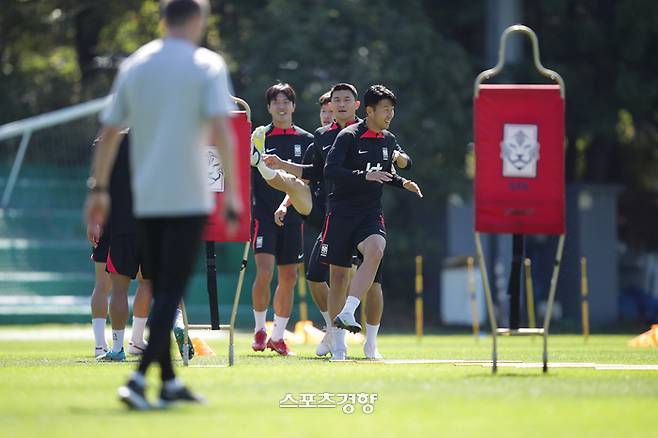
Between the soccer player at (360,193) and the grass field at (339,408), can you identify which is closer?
the grass field at (339,408)

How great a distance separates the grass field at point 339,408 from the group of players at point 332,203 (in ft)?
4.54

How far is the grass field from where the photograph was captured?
725 cm

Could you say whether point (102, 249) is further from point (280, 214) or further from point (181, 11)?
point (181, 11)

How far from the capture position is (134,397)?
804 cm

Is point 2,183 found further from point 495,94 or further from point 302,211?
point 495,94

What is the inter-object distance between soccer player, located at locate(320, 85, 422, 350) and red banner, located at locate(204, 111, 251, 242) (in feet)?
4.06

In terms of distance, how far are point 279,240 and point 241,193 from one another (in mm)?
3428

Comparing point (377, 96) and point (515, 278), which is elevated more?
point (377, 96)

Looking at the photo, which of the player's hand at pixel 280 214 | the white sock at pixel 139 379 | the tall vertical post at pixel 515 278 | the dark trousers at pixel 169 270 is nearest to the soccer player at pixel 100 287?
the player's hand at pixel 280 214

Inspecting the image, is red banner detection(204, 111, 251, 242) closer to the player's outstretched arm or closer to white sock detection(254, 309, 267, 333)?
the player's outstretched arm

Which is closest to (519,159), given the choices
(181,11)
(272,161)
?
(272,161)

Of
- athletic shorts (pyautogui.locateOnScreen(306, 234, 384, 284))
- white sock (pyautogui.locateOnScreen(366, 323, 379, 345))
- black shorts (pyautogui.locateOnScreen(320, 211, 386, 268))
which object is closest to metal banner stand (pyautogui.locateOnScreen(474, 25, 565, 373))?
black shorts (pyautogui.locateOnScreen(320, 211, 386, 268))

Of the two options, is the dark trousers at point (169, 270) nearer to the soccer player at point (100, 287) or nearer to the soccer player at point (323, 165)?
the soccer player at point (323, 165)

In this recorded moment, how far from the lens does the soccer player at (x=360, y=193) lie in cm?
1306
